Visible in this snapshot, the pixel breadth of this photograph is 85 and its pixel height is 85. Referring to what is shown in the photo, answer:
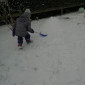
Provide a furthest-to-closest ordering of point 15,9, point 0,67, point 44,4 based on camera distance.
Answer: point 44,4, point 15,9, point 0,67

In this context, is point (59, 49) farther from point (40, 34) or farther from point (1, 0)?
point (1, 0)

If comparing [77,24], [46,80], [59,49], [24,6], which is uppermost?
[24,6]

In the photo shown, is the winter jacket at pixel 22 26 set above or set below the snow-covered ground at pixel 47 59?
above

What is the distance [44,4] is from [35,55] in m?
3.53

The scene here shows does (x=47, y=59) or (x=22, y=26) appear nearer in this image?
(x=47, y=59)

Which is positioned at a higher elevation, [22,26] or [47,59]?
[22,26]

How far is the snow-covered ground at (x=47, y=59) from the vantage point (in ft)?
8.45

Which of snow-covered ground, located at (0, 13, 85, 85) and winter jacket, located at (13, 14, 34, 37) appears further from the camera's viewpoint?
winter jacket, located at (13, 14, 34, 37)

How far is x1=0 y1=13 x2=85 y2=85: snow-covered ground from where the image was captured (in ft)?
8.45

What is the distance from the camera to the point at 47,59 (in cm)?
313

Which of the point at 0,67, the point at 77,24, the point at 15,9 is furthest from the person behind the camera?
the point at 15,9

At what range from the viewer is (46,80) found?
99.1 inches

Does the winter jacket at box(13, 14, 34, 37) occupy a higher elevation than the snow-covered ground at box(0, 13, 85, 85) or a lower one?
higher

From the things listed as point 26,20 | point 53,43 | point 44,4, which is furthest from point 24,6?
point 53,43
